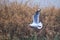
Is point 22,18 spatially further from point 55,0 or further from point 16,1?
point 55,0

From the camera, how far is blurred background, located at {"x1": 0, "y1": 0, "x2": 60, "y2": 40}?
2486 mm

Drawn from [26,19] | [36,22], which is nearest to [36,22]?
[36,22]

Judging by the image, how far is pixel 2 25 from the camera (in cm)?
248

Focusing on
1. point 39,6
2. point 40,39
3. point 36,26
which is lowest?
point 40,39

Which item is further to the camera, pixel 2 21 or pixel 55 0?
pixel 55 0

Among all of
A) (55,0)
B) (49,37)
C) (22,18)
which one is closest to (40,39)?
(49,37)

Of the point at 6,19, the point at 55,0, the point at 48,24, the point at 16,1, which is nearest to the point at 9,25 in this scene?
the point at 6,19

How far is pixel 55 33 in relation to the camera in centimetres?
265

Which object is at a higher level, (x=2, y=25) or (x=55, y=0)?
(x=55, y=0)

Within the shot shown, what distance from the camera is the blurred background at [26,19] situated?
2.49m

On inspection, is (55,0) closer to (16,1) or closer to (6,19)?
(16,1)

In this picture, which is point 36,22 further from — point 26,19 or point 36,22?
point 26,19

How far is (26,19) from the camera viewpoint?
8.38 ft

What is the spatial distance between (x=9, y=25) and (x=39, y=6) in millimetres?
429
